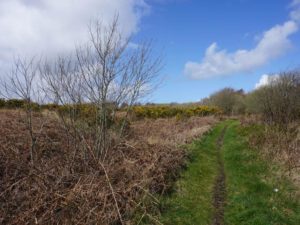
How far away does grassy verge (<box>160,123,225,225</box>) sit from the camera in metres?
9.20

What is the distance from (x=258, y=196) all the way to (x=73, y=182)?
207 inches

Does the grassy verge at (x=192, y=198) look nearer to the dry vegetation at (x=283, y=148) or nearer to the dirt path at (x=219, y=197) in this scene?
the dirt path at (x=219, y=197)

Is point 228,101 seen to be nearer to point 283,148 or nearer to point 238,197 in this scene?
point 283,148

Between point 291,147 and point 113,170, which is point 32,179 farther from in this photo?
point 291,147

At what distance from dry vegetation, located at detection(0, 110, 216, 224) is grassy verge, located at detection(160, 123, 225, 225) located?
1.52 ft

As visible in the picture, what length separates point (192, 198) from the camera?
10.7 metres

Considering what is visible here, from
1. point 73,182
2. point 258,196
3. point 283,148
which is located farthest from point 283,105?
point 73,182

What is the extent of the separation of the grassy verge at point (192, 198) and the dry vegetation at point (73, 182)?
0.46 meters

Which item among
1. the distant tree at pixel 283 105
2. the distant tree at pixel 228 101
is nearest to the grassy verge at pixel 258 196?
the distant tree at pixel 283 105

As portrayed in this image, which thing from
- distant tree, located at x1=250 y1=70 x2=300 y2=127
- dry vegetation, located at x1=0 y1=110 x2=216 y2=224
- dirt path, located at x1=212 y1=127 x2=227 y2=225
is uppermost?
distant tree, located at x1=250 y1=70 x2=300 y2=127

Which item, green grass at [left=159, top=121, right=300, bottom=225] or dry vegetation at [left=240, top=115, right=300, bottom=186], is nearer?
green grass at [left=159, top=121, right=300, bottom=225]

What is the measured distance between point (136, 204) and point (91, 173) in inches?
58.9

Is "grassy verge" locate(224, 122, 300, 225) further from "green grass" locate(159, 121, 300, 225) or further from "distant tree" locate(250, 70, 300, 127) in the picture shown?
"distant tree" locate(250, 70, 300, 127)

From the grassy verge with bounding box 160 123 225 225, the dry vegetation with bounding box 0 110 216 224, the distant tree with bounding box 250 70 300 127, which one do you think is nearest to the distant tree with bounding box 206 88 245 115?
the distant tree with bounding box 250 70 300 127
